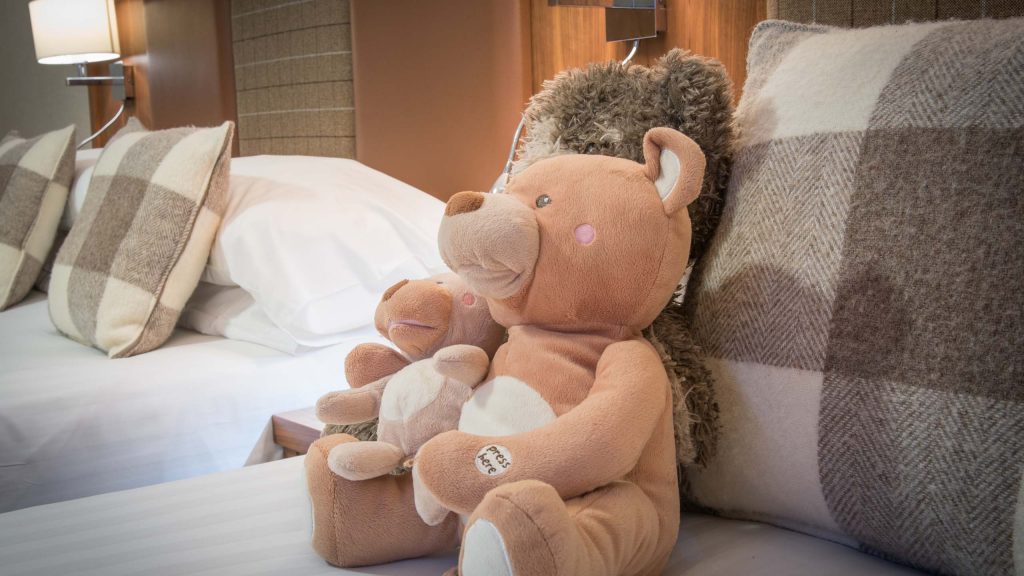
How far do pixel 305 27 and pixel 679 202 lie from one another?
187 centimetres

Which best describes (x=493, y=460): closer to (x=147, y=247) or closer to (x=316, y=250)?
(x=316, y=250)

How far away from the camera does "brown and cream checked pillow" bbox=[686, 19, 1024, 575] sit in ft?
2.17

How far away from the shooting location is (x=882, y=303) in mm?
711

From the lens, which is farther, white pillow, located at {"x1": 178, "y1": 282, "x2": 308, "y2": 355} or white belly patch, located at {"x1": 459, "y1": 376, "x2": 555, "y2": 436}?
white pillow, located at {"x1": 178, "y1": 282, "x2": 308, "y2": 355}

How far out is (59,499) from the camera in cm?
137

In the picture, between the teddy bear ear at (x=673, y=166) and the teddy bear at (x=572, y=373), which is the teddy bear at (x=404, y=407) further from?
the teddy bear ear at (x=673, y=166)

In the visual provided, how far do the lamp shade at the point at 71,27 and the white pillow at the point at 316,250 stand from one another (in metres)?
2.22

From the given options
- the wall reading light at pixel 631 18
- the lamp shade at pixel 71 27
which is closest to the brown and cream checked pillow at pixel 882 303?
the wall reading light at pixel 631 18

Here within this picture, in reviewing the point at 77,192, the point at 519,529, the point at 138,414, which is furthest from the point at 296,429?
the point at 77,192

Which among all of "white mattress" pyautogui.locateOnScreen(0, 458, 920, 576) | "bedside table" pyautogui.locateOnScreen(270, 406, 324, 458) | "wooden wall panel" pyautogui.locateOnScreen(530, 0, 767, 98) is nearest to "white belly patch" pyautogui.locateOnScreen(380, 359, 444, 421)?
"white mattress" pyautogui.locateOnScreen(0, 458, 920, 576)

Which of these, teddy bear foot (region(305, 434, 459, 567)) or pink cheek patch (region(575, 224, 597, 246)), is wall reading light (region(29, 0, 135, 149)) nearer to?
teddy bear foot (region(305, 434, 459, 567))

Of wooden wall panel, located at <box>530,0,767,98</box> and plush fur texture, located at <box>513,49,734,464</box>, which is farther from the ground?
wooden wall panel, located at <box>530,0,767,98</box>

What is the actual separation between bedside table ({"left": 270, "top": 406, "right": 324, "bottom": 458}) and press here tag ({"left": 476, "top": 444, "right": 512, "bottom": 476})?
2.32ft

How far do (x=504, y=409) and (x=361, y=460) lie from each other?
0.16 metres
